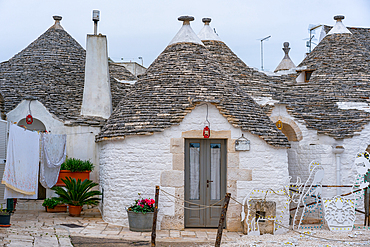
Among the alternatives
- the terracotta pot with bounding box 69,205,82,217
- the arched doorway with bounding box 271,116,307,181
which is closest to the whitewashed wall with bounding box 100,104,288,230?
the terracotta pot with bounding box 69,205,82,217

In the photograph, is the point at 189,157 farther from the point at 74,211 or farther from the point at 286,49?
the point at 286,49

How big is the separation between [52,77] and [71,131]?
2787mm

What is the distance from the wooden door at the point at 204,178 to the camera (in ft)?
34.4

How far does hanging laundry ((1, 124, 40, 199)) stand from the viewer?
9664 mm

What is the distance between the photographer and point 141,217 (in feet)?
31.8

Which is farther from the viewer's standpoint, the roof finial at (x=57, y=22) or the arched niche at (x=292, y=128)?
the roof finial at (x=57, y=22)

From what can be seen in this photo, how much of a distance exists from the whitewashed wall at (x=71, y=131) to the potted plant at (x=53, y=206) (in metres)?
1.53

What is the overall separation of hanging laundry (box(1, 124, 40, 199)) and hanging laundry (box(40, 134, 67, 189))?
799mm

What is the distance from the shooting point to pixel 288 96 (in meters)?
14.9

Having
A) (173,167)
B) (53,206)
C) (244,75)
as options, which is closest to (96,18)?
(244,75)

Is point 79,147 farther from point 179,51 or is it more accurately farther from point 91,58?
point 179,51

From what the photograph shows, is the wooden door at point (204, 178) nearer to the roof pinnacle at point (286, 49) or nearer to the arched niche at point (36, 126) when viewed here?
the arched niche at point (36, 126)

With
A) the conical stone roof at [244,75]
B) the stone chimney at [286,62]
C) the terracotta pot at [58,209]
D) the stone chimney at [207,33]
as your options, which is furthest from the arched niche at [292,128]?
the stone chimney at [286,62]

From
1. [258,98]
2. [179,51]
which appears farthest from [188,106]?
[258,98]
